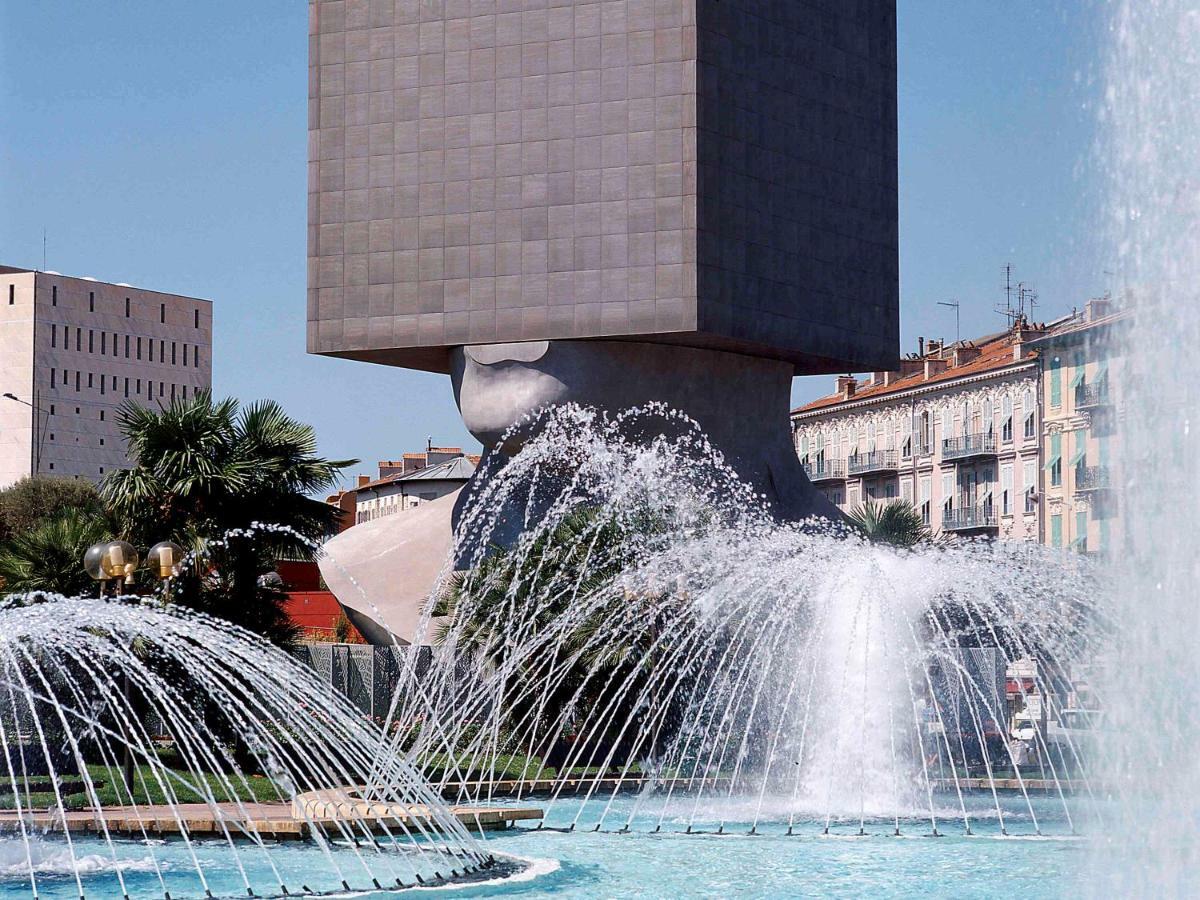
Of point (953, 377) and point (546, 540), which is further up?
point (953, 377)

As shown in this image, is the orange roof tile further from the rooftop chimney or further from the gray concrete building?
the rooftop chimney

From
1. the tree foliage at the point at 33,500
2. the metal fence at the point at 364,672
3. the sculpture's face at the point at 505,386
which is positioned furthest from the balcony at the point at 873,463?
the metal fence at the point at 364,672

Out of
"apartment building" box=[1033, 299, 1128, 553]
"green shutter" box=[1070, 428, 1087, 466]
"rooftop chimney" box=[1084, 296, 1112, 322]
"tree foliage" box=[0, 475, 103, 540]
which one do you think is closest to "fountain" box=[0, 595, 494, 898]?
"rooftop chimney" box=[1084, 296, 1112, 322]

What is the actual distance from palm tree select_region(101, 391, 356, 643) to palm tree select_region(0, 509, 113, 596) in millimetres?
913

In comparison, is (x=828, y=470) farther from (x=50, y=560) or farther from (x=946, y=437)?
(x=50, y=560)

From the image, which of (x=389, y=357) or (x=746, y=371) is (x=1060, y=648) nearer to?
(x=746, y=371)

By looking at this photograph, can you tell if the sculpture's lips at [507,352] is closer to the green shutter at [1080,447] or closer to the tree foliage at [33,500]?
the green shutter at [1080,447]

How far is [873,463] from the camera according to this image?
3233 inches

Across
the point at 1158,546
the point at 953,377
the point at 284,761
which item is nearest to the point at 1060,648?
the point at 284,761

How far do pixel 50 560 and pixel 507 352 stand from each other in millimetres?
18413

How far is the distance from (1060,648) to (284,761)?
35.0 ft

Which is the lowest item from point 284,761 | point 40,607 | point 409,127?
point 284,761

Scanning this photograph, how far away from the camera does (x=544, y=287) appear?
4703 centimetres

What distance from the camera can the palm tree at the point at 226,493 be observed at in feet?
99.6
